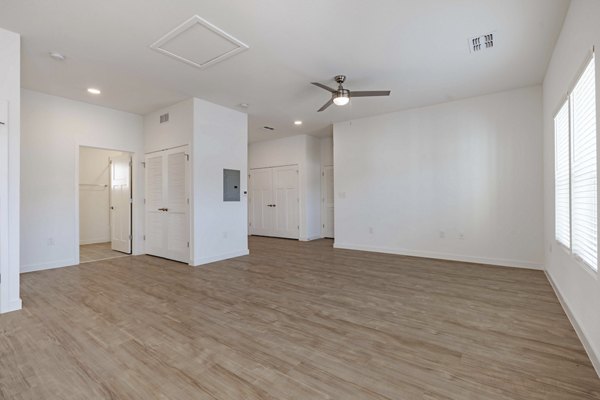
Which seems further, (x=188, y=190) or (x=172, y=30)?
(x=188, y=190)

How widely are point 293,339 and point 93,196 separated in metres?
7.35

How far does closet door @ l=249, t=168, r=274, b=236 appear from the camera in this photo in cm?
828

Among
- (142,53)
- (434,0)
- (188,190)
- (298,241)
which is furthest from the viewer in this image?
(298,241)

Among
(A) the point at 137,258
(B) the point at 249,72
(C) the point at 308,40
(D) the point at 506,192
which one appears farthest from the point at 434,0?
(A) the point at 137,258

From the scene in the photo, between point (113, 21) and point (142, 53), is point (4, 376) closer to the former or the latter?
point (113, 21)

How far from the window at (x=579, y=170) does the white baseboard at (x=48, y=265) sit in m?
6.59

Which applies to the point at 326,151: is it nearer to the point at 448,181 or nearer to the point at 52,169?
the point at 448,181

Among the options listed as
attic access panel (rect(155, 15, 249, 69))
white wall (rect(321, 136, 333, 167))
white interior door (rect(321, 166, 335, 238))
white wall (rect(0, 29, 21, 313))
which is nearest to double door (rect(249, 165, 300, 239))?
white interior door (rect(321, 166, 335, 238))

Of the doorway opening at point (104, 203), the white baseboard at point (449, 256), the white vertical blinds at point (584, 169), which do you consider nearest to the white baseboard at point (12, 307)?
the doorway opening at point (104, 203)

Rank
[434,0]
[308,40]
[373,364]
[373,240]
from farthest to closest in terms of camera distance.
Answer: [373,240]
[308,40]
[434,0]
[373,364]

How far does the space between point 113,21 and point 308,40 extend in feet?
6.18

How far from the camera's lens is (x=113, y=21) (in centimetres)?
266

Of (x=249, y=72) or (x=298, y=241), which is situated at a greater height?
(x=249, y=72)

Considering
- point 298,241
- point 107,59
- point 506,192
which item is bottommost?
point 298,241
